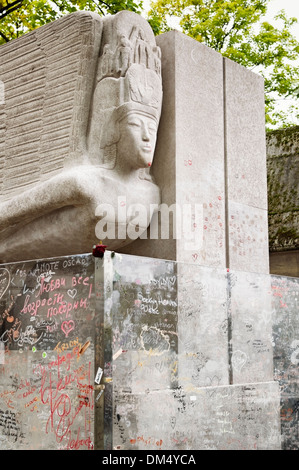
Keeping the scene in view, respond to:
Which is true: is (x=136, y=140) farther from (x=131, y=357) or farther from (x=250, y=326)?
(x=131, y=357)

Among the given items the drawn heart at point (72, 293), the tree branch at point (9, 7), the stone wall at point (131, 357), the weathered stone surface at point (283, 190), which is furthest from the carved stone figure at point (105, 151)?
the tree branch at point (9, 7)

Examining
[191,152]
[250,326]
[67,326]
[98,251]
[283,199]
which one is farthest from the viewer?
[283,199]

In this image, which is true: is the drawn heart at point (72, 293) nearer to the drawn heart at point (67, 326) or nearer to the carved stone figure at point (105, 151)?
the drawn heart at point (67, 326)

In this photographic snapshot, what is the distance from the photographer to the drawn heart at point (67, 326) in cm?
459

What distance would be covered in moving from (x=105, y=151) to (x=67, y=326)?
2108 millimetres

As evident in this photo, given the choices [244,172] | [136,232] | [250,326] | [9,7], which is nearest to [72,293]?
[136,232]

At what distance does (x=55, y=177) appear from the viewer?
6133 mm

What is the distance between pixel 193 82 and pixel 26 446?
12.5ft

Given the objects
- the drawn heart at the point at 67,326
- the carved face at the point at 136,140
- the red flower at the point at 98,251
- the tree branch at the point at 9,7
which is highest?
the tree branch at the point at 9,7

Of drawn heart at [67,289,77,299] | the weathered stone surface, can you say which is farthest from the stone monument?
the weathered stone surface

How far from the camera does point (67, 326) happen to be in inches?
182

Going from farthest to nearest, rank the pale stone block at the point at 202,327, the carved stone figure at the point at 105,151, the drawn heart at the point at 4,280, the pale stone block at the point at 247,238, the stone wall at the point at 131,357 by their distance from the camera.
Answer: the pale stone block at the point at 247,238, the carved stone figure at the point at 105,151, the drawn heart at the point at 4,280, the pale stone block at the point at 202,327, the stone wall at the point at 131,357

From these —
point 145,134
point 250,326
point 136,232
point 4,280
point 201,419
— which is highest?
point 145,134

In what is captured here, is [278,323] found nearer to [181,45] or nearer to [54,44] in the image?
[181,45]
